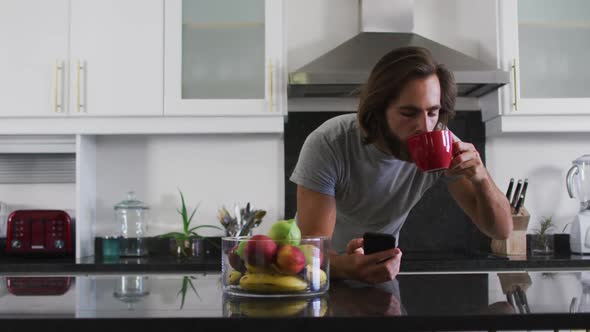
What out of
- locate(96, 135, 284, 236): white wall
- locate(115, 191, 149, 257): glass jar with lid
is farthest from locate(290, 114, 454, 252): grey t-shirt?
locate(115, 191, 149, 257): glass jar with lid

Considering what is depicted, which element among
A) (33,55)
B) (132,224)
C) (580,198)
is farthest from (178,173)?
(580,198)

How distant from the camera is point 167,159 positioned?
308 centimetres

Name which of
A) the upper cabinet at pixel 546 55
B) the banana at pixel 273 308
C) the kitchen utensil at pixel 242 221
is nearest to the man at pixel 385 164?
the banana at pixel 273 308

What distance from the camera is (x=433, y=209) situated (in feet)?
9.93

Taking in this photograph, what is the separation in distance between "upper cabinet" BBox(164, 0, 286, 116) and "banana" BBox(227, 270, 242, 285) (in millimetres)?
1755

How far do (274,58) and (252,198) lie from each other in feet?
2.29

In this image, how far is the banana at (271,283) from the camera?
0.98m

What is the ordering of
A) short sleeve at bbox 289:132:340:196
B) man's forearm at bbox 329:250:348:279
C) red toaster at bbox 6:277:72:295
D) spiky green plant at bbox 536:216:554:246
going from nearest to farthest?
1. red toaster at bbox 6:277:72:295
2. man's forearm at bbox 329:250:348:279
3. short sleeve at bbox 289:132:340:196
4. spiky green plant at bbox 536:216:554:246

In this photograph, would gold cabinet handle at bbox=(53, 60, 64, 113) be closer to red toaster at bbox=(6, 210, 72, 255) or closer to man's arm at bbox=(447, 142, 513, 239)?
red toaster at bbox=(6, 210, 72, 255)

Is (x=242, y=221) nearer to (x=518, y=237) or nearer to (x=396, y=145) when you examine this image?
(x=518, y=237)

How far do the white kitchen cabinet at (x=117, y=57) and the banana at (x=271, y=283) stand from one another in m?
1.88

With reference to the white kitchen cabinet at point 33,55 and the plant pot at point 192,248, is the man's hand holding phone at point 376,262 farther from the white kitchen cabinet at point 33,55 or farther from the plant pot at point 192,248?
the white kitchen cabinet at point 33,55

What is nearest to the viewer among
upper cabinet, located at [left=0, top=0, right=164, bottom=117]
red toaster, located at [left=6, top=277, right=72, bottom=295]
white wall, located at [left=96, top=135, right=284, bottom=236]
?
red toaster, located at [left=6, top=277, right=72, bottom=295]

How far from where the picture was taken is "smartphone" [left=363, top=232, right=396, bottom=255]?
3.82 ft
